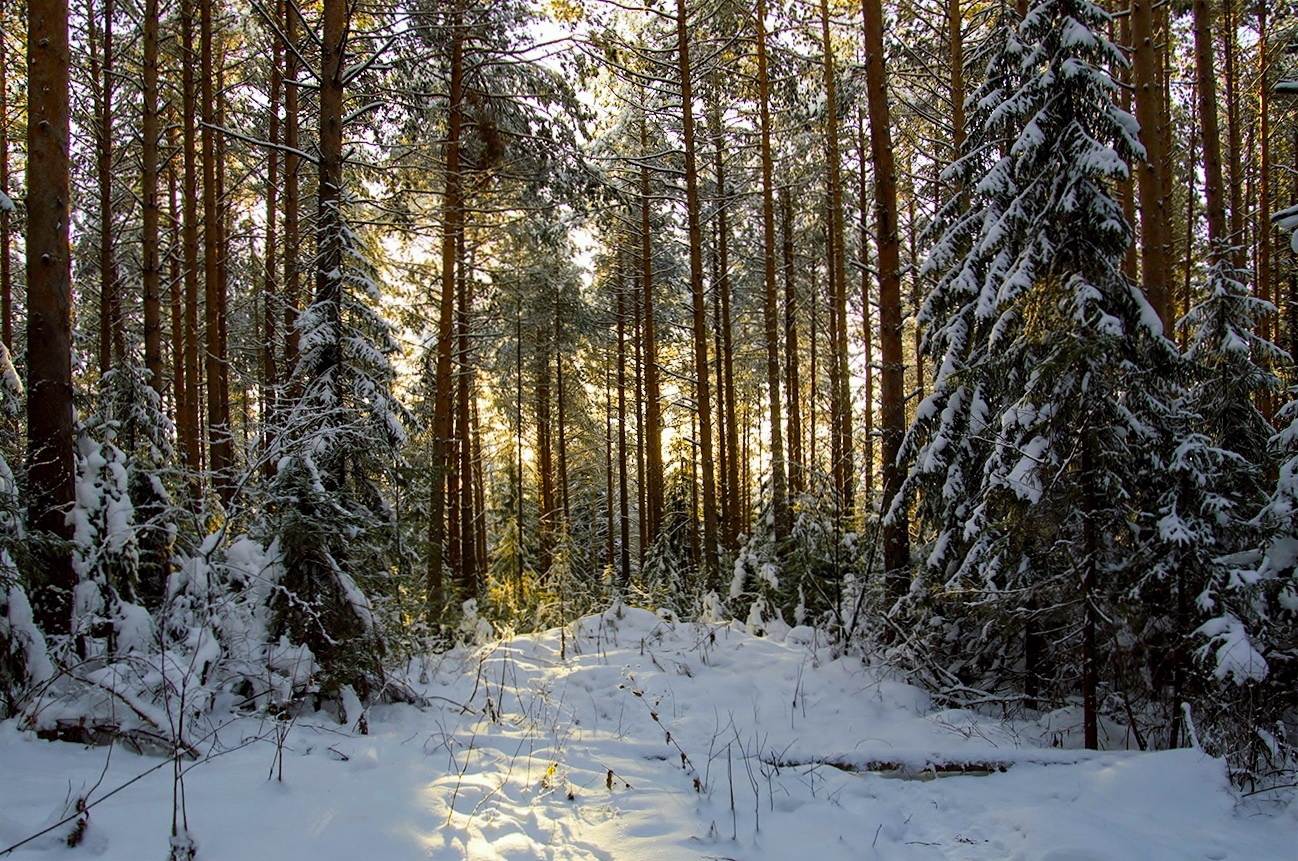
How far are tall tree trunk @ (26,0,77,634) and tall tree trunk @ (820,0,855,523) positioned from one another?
6.70m

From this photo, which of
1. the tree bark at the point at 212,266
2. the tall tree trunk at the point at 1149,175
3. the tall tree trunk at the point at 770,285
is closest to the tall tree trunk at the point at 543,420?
the tall tree trunk at the point at 770,285

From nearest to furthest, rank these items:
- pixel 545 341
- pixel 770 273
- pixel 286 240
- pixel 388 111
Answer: pixel 286 240 < pixel 388 111 < pixel 770 273 < pixel 545 341

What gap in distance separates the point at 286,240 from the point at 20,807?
777 cm

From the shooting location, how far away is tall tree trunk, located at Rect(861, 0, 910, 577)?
6.95 metres

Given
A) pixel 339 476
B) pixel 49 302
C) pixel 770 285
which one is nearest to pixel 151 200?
pixel 49 302

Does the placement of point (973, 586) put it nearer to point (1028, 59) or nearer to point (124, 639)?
point (1028, 59)

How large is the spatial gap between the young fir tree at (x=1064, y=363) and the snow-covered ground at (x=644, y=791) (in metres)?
1.07

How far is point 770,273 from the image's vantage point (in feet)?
48.6

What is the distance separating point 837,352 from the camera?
9.21 meters

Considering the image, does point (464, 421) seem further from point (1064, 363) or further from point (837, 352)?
point (1064, 363)

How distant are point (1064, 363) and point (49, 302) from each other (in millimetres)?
7064

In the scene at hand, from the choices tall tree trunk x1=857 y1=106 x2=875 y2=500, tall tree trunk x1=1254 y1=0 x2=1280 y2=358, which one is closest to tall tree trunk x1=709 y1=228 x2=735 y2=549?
tall tree trunk x1=857 y1=106 x2=875 y2=500

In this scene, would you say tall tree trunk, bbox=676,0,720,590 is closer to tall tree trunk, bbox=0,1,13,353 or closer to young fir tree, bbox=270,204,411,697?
young fir tree, bbox=270,204,411,697

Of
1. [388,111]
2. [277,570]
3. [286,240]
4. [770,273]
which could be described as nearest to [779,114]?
[770,273]
